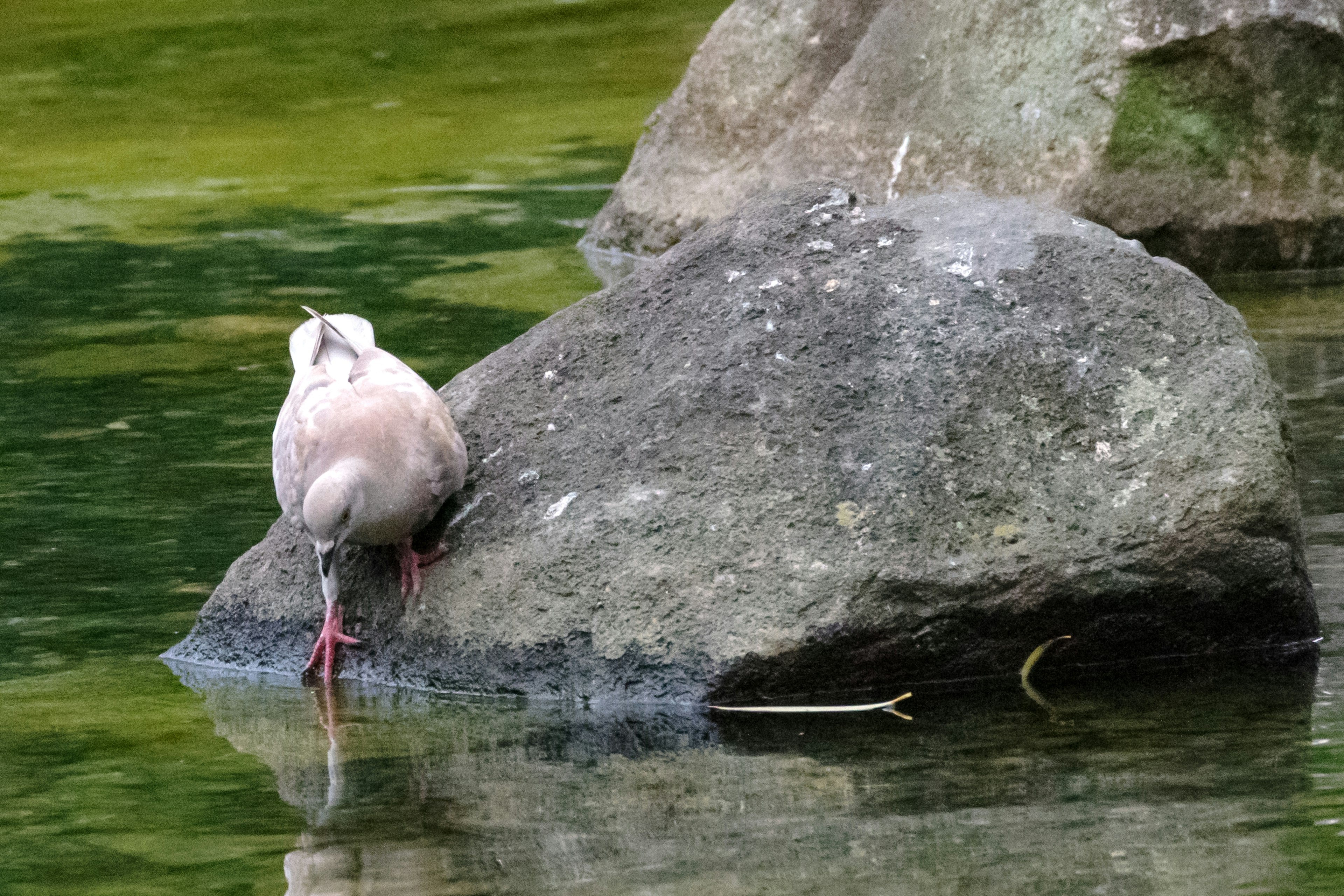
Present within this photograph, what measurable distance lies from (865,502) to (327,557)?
109 cm

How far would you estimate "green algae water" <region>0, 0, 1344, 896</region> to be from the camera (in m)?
3.29

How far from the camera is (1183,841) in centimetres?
325

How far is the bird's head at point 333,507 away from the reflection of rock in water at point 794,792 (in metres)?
0.36

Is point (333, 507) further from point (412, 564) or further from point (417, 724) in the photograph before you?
point (417, 724)

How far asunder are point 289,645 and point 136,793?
2.37ft

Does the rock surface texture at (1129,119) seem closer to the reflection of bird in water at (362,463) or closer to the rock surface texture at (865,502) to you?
the rock surface texture at (865,502)

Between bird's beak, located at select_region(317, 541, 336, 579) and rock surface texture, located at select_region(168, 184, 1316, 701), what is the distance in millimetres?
216

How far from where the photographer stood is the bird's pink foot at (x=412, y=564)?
4262mm

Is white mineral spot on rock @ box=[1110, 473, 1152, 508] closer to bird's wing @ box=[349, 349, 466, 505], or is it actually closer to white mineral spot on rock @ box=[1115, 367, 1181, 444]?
white mineral spot on rock @ box=[1115, 367, 1181, 444]

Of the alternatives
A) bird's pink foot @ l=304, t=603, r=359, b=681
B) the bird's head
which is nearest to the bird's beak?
the bird's head

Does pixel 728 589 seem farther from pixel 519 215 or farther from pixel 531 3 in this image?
pixel 531 3

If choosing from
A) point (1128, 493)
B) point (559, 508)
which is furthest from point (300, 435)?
point (1128, 493)

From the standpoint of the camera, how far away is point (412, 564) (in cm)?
427

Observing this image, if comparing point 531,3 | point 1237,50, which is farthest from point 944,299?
point 531,3
